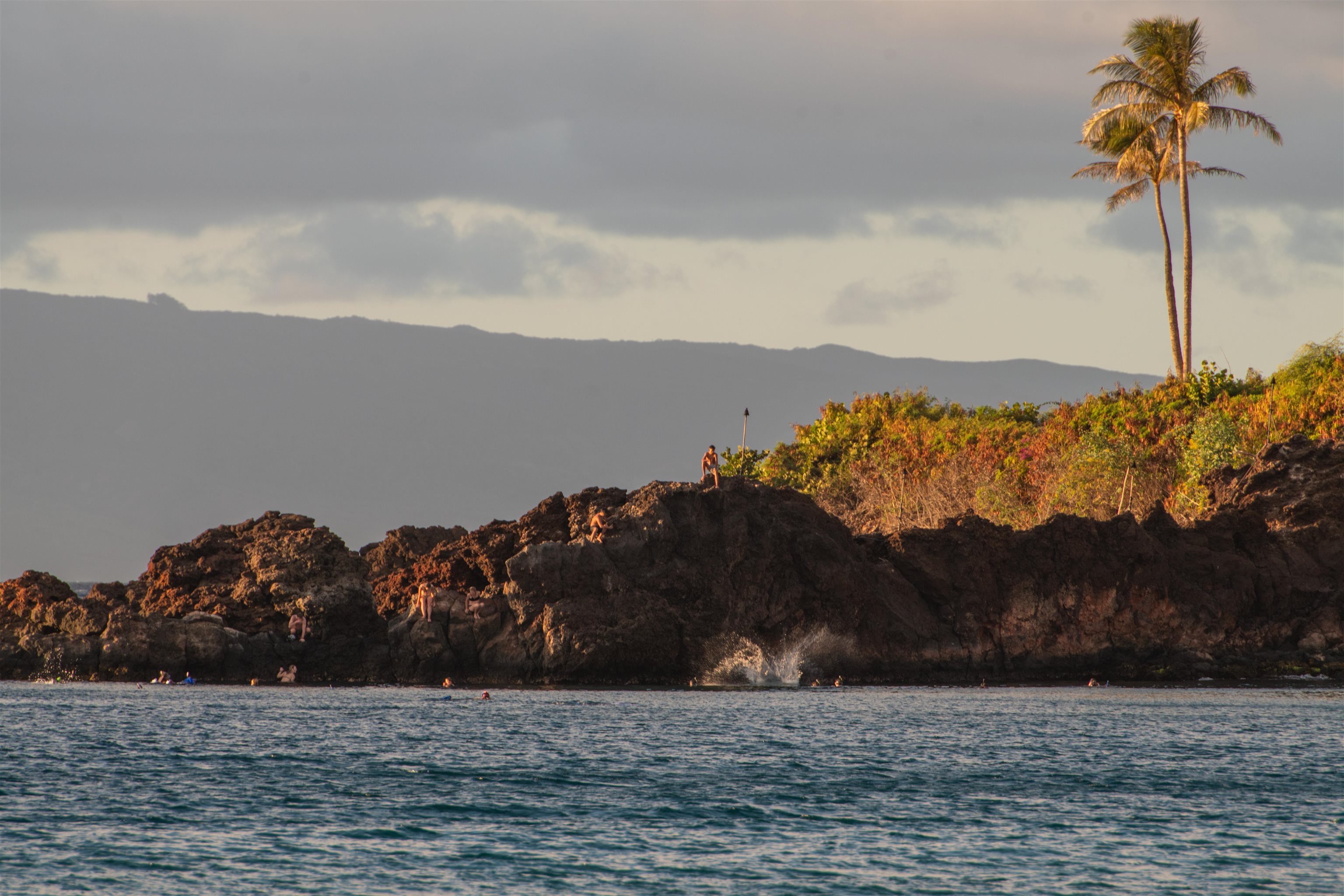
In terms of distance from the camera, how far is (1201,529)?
192 feet

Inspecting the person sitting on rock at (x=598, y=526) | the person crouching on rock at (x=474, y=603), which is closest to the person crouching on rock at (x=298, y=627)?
the person crouching on rock at (x=474, y=603)

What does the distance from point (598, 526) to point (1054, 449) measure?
34.6 meters

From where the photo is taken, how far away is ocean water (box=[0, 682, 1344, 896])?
22.7 m

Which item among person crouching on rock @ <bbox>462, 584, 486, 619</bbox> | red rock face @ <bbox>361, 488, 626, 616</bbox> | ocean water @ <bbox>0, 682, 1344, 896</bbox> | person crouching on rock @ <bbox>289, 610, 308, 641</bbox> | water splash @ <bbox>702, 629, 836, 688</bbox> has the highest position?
red rock face @ <bbox>361, 488, 626, 616</bbox>

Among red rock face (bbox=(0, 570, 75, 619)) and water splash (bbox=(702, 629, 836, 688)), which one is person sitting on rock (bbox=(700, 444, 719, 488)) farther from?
red rock face (bbox=(0, 570, 75, 619))

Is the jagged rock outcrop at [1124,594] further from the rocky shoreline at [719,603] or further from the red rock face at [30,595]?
the red rock face at [30,595]

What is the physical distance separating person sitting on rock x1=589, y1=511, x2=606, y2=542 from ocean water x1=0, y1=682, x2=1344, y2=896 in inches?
281

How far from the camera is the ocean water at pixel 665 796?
22.7 metres

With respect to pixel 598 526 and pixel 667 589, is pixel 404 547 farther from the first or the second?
pixel 667 589

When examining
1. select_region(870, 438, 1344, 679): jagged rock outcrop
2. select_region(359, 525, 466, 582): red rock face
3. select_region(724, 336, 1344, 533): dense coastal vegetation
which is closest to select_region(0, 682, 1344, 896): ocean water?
select_region(870, 438, 1344, 679): jagged rock outcrop

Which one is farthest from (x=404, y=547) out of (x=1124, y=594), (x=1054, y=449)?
(x=1054, y=449)

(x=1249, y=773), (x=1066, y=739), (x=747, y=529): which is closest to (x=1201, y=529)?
(x=747, y=529)

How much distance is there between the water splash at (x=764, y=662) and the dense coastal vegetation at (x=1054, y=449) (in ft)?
51.8

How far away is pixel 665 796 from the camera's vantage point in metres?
29.8
